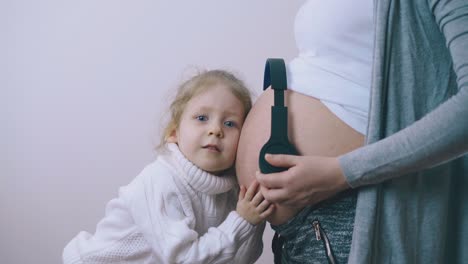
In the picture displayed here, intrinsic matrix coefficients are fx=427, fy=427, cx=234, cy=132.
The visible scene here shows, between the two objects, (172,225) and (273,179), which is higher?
(273,179)

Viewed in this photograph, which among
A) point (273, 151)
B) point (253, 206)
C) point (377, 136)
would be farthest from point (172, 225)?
point (377, 136)

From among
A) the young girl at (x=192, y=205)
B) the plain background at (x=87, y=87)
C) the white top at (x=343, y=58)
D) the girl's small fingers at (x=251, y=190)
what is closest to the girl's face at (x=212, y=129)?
the young girl at (x=192, y=205)

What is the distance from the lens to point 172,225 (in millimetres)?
866

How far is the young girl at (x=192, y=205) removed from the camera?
865 millimetres

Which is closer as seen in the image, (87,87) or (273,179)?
(273,179)

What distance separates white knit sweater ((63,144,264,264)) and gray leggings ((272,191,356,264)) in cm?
14

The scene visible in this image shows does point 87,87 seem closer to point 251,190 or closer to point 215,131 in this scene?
point 215,131

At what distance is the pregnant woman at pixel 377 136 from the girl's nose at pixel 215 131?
121 mm

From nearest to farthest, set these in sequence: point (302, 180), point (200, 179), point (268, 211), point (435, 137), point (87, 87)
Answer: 1. point (435, 137)
2. point (302, 180)
3. point (268, 211)
4. point (200, 179)
5. point (87, 87)

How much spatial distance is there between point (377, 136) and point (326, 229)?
0.62 feet

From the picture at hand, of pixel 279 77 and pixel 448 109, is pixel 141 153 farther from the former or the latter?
pixel 448 109

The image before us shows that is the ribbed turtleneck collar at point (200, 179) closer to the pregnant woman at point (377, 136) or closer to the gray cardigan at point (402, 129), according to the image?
the pregnant woman at point (377, 136)

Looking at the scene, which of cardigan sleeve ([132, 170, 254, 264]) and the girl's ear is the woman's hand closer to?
cardigan sleeve ([132, 170, 254, 264])

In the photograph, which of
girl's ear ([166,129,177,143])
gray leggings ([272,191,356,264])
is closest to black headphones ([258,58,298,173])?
gray leggings ([272,191,356,264])
